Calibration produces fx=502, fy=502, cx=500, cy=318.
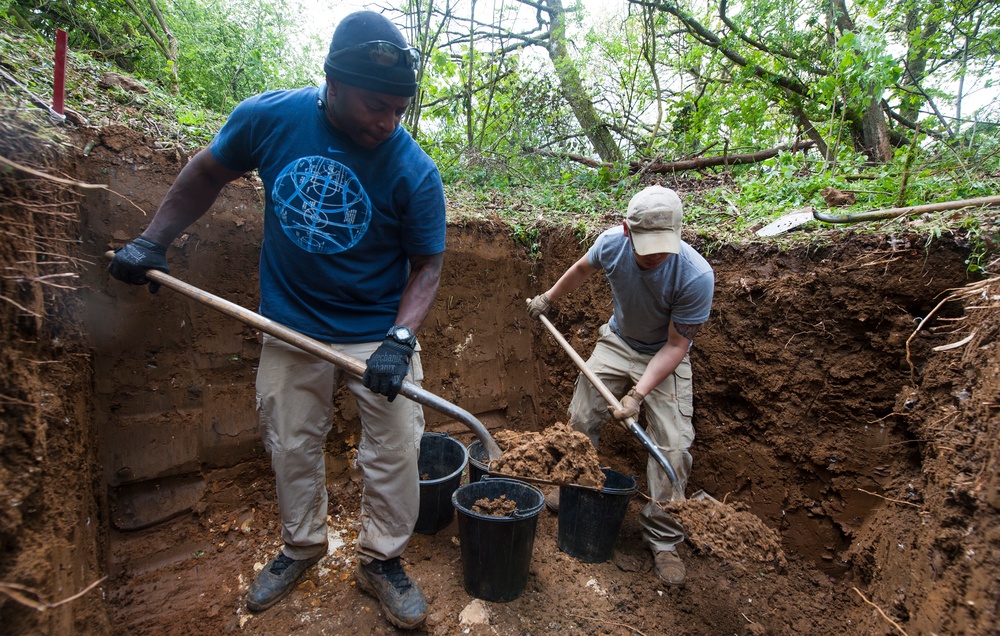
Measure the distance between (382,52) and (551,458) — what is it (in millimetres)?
1935

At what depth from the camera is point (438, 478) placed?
318 centimetres

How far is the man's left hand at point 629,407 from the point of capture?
277 centimetres

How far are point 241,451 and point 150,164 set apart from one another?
1.69 metres

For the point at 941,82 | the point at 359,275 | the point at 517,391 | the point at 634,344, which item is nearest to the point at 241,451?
the point at 359,275

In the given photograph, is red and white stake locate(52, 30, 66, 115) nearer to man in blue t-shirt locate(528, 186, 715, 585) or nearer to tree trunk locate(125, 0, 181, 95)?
tree trunk locate(125, 0, 181, 95)

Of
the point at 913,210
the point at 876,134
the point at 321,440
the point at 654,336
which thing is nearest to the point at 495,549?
the point at 321,440

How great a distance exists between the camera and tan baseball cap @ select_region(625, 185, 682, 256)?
2596 mm

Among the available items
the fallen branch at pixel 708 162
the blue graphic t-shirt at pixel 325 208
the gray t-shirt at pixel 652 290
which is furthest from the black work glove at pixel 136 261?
the fallen branch at pixel 708 162

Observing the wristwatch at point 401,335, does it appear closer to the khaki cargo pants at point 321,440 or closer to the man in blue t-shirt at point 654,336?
the khaki cargo pants at point 321,440

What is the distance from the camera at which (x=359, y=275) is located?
6.98ft

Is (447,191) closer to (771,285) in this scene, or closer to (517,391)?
(517,391)

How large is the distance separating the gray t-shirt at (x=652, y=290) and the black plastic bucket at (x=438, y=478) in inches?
52.5

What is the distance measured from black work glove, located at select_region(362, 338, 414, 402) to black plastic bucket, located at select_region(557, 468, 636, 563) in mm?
1343

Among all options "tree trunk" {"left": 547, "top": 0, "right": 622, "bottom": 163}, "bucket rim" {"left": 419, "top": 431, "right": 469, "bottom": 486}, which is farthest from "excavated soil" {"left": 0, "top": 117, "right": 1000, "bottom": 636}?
"tree trunk" {"left": 547, "top": 0, "right": 622, "bottom": 163}
